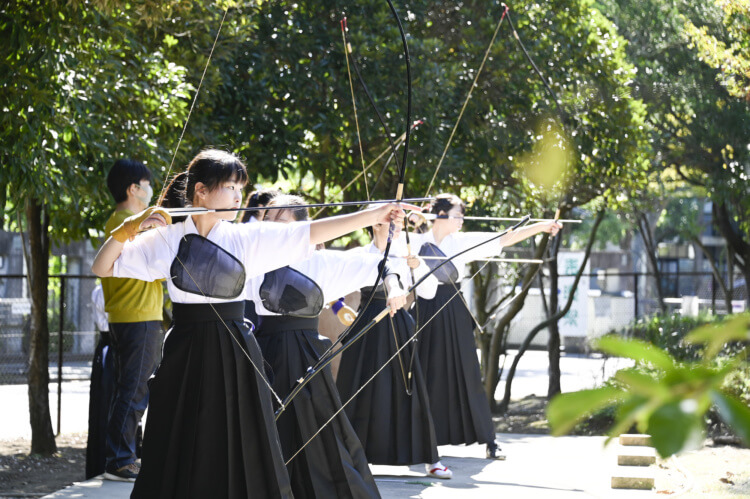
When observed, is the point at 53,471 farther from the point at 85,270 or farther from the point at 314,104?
the point at 85,270

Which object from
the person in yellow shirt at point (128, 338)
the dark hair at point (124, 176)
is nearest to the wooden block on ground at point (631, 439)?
the person in yellow shirt at point (128, 338)

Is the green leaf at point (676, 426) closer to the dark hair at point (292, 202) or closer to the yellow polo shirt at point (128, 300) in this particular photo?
the dark hair at point (292, 202)

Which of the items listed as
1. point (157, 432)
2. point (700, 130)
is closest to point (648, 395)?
point (157, 432)

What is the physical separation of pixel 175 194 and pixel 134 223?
0.55 meters

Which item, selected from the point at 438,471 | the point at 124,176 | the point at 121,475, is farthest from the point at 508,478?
the point at 124,176

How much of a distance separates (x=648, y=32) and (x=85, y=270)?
42.4 feet

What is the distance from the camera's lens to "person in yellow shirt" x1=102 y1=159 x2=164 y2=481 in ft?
15.2

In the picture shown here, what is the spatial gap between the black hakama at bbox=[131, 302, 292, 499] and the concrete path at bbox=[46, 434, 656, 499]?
122 cm

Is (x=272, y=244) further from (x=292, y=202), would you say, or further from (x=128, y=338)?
(x=128, y=338)

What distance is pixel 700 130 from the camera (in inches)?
502

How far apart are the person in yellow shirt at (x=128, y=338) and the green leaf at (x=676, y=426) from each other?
419cm

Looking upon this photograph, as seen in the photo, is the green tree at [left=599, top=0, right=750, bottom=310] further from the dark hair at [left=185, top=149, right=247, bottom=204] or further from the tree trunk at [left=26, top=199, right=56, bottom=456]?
the dark hair at [left=185, top=149, right=247, bottom=204]

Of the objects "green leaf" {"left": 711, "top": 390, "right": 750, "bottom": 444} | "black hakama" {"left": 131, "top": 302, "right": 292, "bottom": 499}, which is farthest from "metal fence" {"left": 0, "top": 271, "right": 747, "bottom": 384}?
"green leaf" {"left": 711, "top": 390, "right": 750, "bottom": 444}

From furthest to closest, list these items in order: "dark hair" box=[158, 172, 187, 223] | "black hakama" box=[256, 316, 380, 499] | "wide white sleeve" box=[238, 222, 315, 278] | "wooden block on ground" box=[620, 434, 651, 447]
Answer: "wooden block on ground" box=[620, 434, 651, 447] < "black hakama" box=[256, 316, 380, 499] < "dark hair" box=[158, 172, 187, 223] < "wide white sleeve" box=[238, 222, 315, 278]
